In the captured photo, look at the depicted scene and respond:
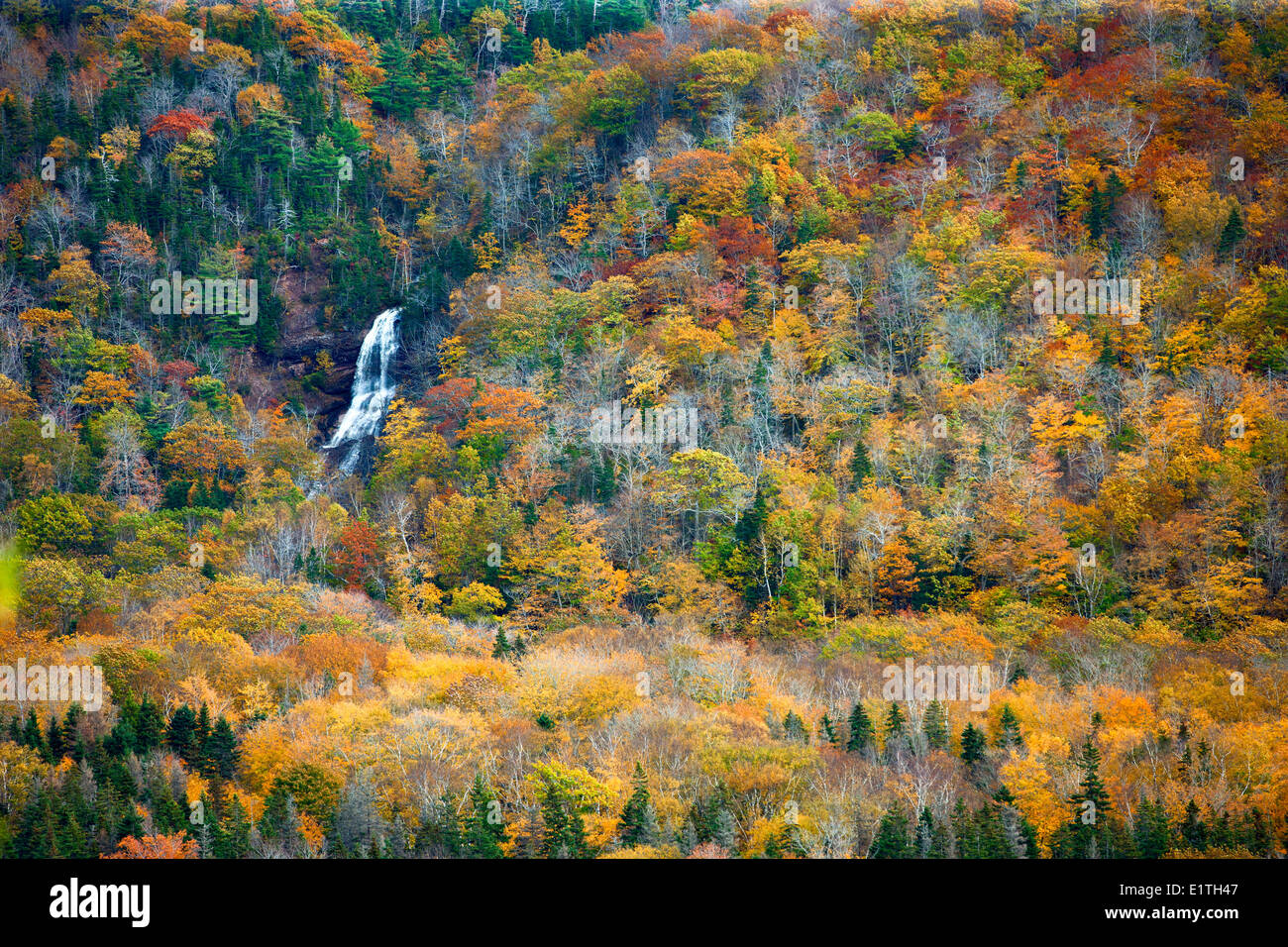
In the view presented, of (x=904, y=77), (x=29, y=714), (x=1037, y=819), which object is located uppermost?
(x=904, y=77)

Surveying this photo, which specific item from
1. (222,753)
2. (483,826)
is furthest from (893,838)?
(222,753)

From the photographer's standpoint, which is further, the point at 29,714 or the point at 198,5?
the point at 198,5

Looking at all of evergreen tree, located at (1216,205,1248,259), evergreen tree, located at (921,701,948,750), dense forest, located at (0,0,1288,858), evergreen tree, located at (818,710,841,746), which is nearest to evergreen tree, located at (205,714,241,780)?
dense forest, located at (0,0,1288,858)

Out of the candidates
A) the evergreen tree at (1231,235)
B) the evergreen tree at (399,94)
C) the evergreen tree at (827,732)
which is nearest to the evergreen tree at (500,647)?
the evergreen tree at (827,732)

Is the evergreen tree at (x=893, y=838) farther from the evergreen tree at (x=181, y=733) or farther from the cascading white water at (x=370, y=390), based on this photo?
the cascading white water at (x=370, y=390)
